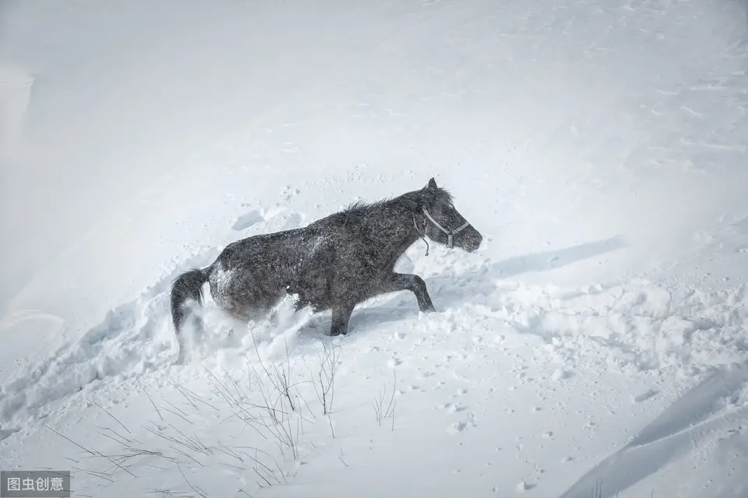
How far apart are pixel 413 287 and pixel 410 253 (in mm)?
1846

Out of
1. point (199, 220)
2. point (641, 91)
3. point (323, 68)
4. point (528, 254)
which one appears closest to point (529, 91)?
point (641, 91)

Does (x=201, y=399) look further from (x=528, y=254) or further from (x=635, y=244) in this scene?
(x=635, y=244)

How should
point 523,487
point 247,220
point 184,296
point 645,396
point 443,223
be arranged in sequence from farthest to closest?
point 247,220, point 443,223, point 184,296, point 645,396, point 523,487

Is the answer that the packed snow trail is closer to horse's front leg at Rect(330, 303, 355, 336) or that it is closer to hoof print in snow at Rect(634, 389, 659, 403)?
hoof print in snow at Rect(634, 389, 659, 403)

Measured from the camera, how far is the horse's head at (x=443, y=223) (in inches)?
244

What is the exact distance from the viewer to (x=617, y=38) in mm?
11211

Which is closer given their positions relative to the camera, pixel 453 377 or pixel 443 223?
pixel 453 377

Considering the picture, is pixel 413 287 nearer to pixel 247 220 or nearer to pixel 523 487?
pixel 523 487

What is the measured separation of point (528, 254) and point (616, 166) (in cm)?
253

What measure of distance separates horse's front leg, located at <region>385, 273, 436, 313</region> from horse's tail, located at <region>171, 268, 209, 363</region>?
2391 millimetres

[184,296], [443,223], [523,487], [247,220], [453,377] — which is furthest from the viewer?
[247,220]

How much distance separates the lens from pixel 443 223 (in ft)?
20.4

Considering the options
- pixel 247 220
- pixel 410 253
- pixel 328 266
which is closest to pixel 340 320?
pixel 328 266

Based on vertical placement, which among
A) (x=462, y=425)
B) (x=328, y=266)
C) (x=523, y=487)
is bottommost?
(x=523, y=487)
